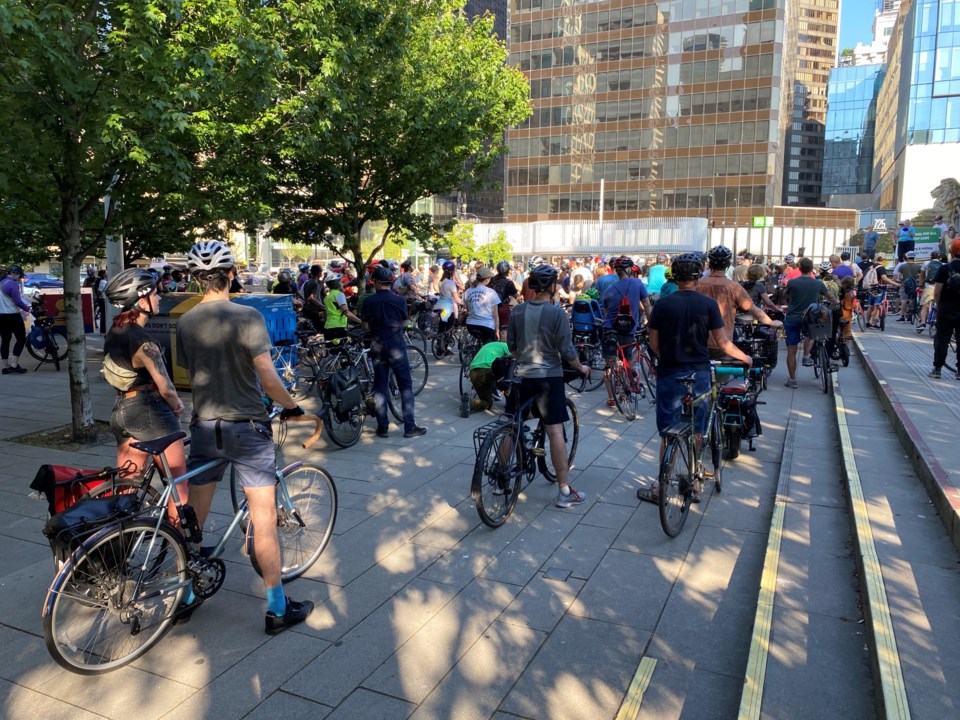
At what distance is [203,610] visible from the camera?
3.99 meters

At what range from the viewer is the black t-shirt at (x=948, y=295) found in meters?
9.38

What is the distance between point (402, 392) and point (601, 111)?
7127 cm

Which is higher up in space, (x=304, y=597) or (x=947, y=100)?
(x=947, y=100)

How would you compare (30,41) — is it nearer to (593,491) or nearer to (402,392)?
(402,392)

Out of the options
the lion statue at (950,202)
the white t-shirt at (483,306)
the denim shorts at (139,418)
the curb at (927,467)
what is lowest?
the curb at (927,467)

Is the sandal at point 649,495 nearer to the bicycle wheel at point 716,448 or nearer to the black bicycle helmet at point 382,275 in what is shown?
the bicycle wheel at point 716,448

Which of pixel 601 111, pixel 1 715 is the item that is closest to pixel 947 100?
pixel 601 111

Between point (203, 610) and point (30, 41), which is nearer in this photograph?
point (203, 610)

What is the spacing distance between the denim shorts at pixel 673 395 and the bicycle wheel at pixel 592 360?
13.9 ft

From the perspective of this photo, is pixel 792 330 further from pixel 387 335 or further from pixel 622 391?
pixel 387 335

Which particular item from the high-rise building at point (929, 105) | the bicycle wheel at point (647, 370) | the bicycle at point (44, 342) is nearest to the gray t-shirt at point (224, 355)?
the bicycle wheel at point (647, 370)

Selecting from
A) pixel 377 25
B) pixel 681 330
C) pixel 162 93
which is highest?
pixel 377 25

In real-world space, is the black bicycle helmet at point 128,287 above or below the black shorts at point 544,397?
above

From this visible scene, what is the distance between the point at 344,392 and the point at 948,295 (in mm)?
7992
